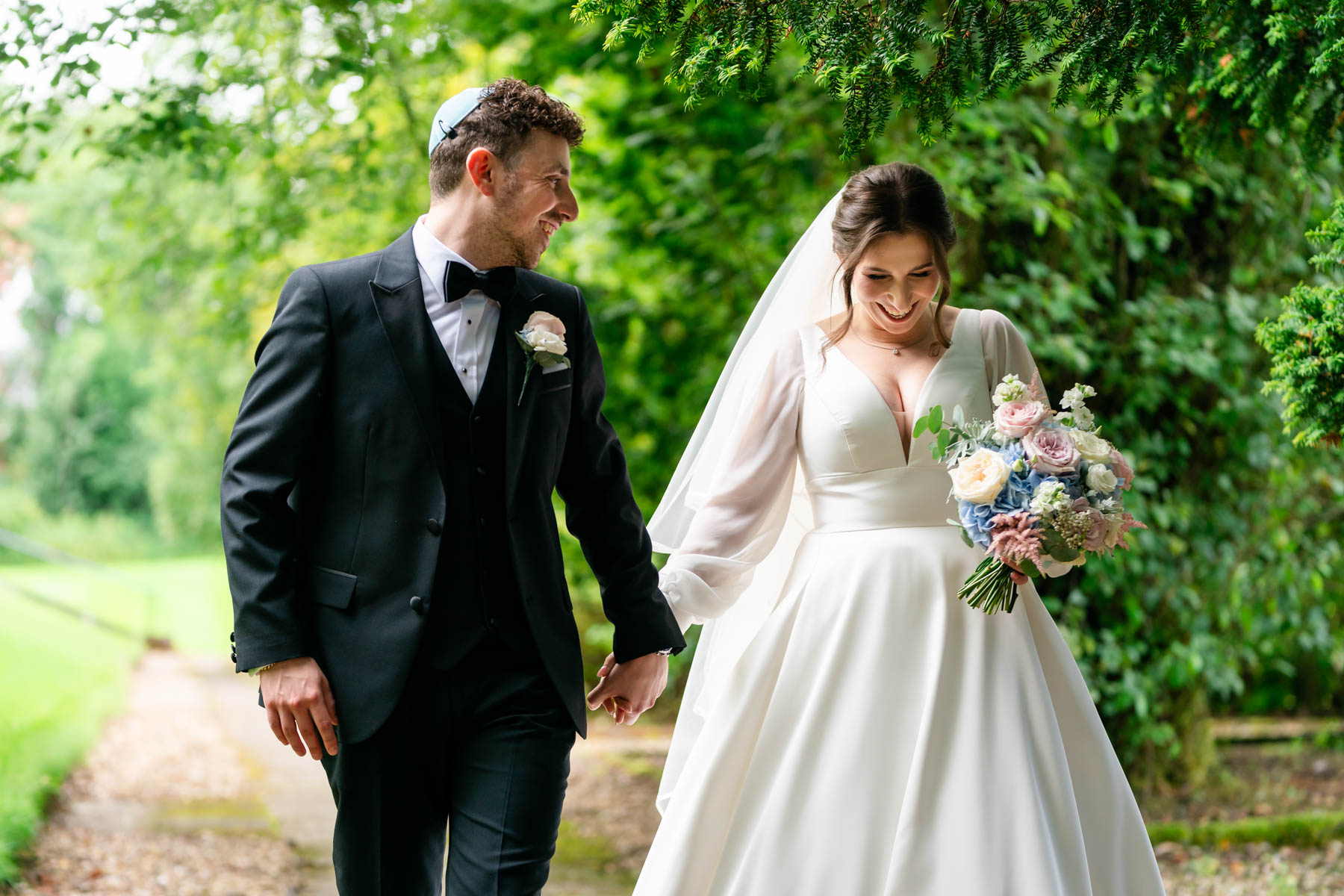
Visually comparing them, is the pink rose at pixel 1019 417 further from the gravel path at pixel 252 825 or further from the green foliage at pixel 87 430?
the green foliage at pixel 87 430

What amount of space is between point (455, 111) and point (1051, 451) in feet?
4.95

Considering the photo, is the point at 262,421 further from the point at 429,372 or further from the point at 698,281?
the point at 698,281

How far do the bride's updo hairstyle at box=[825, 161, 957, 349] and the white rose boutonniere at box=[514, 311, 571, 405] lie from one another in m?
0.86

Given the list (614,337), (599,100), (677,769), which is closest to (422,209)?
(599,100)

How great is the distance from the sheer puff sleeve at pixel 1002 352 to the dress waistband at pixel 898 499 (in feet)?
1.08

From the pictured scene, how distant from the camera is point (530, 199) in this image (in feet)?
8.66

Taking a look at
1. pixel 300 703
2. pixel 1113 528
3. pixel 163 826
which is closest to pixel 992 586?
pixel 1113 528

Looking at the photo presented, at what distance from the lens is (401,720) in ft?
8.05

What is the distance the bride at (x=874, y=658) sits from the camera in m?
2.76

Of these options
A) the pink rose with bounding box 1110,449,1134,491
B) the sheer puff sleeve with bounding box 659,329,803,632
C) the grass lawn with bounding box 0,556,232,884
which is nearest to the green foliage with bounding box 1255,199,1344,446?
the pink rose with bounding box 1110,449,1134,491

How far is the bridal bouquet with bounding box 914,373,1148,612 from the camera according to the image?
268 centimetres

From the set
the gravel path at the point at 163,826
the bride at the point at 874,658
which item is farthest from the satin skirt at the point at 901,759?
the gravel path at the point at 163,826

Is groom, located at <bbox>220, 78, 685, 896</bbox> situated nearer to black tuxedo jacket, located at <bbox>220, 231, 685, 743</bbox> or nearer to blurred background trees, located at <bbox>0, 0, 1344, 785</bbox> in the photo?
black tuxedo jacket, located at <bbox>220, 231, 685, 743</bbox>

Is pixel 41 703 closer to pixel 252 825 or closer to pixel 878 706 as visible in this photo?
pixel 252 825
